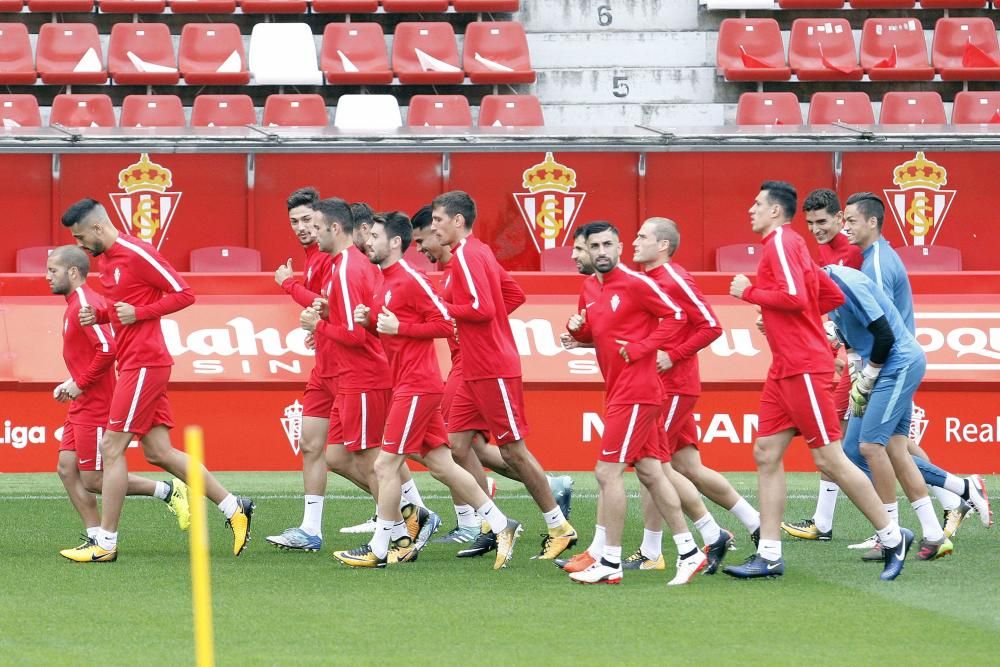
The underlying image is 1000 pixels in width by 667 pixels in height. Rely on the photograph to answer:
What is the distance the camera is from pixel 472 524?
9547mm

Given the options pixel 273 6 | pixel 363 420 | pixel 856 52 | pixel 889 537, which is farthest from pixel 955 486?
pixel 273 6

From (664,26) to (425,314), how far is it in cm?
1210

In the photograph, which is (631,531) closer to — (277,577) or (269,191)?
(277,577)

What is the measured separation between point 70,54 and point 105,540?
11.4 metres

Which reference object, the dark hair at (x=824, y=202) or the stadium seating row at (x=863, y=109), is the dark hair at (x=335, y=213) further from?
the stadium seating row at (x=863, y=109)

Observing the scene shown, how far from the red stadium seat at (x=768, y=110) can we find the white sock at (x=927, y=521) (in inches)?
384

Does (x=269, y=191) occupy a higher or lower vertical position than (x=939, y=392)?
higher

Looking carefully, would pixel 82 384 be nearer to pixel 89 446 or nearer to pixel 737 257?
pixel 89 446

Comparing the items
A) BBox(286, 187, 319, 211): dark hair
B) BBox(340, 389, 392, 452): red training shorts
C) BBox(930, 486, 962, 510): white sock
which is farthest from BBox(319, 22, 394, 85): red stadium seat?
BBox(930, 486, 962, 510): white sock

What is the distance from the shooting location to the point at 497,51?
742 inches

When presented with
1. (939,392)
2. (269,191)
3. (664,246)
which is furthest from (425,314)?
(269,191)

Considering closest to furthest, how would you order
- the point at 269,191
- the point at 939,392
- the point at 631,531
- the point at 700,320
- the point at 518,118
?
the point at 700,320 → the point at 631,531 → the point at 939,392 → the point at 269,191 → the point at 518,118

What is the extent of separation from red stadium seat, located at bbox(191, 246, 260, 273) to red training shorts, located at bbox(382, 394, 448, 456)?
7.80 meters

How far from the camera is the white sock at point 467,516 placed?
9.51 metres
